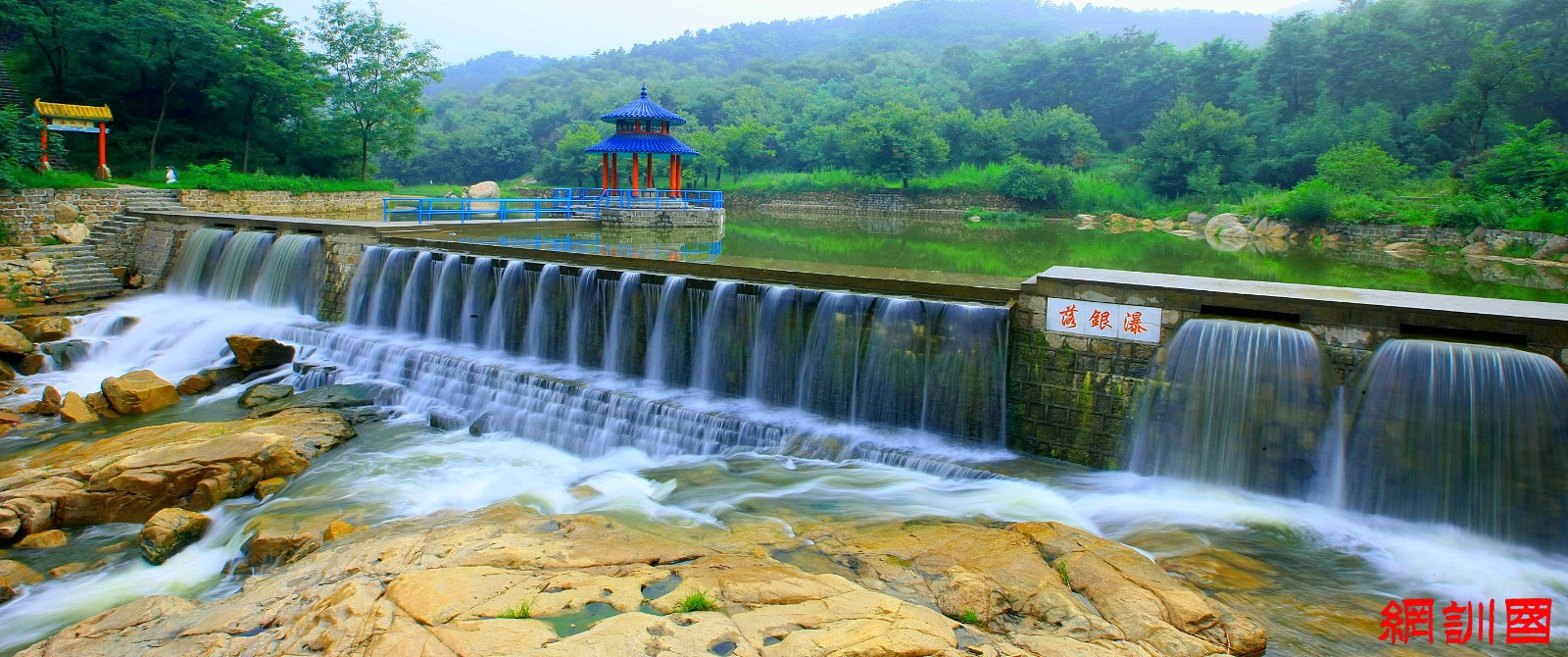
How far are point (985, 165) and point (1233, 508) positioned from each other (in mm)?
50175

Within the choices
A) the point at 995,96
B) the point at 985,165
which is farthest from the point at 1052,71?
the point at 985,165

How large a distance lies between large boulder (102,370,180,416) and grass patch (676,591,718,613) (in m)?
10.3

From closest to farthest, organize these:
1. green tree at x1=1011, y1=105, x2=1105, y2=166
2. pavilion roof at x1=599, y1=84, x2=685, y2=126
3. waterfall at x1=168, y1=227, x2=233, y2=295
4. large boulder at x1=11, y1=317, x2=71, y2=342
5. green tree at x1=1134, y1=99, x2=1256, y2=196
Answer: large boulder at x1=11, y1=317, x2=71, y2=342 < waterfall at x1=168, y1=227, x2=233, y2=295 < pavilion roof at x1=599, y1=84, x2=685, y2=126 < green tree at x1=1134, y1=99, x2=1256, y2=196 < green tree at x1=1011, y1=105, x2=1105, y2=166

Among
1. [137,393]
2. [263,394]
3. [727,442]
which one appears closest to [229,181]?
[137,393]

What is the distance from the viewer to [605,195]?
1176 inches

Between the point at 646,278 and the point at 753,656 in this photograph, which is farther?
the point at 646,278

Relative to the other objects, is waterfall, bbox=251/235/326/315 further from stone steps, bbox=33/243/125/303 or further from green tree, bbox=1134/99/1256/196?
green tree, bbox=1134/99/1256/196

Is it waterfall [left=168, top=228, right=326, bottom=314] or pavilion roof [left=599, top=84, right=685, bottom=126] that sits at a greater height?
pavilion roof [left=599, top=84, right=685, bottom=126]

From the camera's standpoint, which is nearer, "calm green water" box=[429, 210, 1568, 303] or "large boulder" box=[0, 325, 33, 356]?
"large boulder" box=[0, 325, 33, 356]

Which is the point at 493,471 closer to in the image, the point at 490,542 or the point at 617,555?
the point at 490,542

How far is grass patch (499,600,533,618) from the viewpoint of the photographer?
484 cm

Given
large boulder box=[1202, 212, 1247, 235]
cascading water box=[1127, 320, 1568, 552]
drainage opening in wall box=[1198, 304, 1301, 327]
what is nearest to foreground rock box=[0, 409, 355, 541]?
cascading water box=[1127, 320, 1568, 552]

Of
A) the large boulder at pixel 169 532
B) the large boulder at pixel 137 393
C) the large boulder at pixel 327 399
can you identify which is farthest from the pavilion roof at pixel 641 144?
the large boulder at pixel 169 532

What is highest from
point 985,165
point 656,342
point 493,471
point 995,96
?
point 995,96
